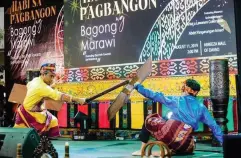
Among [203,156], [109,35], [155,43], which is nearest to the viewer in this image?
[203,156]

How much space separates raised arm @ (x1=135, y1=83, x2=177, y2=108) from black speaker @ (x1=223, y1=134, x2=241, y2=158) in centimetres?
A: 219

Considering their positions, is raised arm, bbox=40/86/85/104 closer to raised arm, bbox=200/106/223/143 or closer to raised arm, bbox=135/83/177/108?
raised arm, bbox=135/83/177/108

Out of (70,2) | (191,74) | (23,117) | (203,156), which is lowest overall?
(203,156)

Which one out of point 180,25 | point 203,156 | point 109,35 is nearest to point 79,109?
point 109,35

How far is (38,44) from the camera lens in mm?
8695

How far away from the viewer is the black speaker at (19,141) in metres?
5.18

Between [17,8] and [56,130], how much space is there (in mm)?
3393

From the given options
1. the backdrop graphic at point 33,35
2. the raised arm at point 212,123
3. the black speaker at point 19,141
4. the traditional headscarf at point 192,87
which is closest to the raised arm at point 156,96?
the traditional headscarf at point 192,87

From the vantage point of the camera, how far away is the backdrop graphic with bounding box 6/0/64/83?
8.47 meters

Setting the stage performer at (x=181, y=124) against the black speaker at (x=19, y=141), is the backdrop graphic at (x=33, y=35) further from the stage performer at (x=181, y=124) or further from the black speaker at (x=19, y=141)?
the black speaker at (x=19, y=141)

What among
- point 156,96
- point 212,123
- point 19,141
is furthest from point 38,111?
point 212,123

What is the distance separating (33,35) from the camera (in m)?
8.77

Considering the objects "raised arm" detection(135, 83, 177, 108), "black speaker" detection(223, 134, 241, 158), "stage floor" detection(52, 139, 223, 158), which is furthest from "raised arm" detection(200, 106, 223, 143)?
"black speaker" detection(223, 134, 241, 158)

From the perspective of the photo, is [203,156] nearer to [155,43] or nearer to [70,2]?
[155,43]
